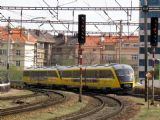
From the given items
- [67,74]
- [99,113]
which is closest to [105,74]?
[67,74]

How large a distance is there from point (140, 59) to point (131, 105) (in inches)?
3060

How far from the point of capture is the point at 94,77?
158 feet

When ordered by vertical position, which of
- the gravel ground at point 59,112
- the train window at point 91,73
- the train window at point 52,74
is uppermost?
the train window at point 91,73

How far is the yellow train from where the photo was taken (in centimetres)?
4506

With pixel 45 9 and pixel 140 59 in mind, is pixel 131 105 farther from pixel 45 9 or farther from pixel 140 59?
pixel 140 59

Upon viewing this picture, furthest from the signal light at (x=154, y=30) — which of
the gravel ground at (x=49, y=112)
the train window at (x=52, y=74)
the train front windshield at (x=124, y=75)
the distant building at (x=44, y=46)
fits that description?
the distant building at (x=44, y=46)

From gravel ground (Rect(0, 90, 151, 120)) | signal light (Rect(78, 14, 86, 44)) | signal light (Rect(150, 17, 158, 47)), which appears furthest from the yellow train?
signal light (Rect(150, 17, 158, 47))

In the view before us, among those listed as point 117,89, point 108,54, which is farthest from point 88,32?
point 108,54

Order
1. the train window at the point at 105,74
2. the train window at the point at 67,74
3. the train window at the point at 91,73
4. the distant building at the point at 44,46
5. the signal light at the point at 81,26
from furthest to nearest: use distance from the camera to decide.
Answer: the distant building at the point at 44,46 → the train window at the point at 67,74 → the train window at the point at 91,73 → the train window at the point at 105,74 → the signal light at the point at 81,26

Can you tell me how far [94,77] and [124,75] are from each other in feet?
13.0

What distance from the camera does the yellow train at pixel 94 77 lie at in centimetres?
4506

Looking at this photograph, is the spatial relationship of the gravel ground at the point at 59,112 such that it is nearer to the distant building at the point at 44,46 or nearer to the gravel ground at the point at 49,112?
the gravel ground at the point at 49,112

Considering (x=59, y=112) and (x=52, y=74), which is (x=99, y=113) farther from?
(x=52, y=74)

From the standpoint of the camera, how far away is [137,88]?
5056 cm
